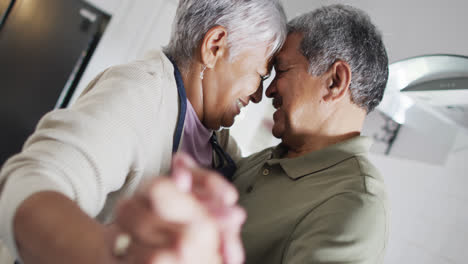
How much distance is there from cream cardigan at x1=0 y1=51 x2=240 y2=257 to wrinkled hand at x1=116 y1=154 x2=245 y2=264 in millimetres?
213

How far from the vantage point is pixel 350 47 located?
0.88m

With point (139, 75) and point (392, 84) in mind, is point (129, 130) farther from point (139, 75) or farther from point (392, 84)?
point (392, 84)

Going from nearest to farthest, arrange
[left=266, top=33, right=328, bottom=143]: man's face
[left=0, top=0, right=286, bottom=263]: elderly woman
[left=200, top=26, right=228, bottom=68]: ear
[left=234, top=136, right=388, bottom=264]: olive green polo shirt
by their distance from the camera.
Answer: [left=0, top=0, right=286, bottom=263]: elderly woman
[left=234, top=136, right=388, bottom=264]: olive green polo shirt
[left=200, top=26, right=228, bottom=68]: ear
[left=266, top=33, right=328, bottom=143]: man's face

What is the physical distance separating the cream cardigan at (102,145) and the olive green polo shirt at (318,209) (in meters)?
0.29

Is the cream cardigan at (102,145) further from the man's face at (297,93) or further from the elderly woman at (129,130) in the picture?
the man's face at (297,93)

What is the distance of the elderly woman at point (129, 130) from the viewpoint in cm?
32

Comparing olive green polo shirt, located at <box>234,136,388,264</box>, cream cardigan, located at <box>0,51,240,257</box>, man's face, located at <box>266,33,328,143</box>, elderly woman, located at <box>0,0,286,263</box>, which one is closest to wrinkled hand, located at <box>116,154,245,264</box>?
elderly woman, located at <box>0,0,286,263</box>

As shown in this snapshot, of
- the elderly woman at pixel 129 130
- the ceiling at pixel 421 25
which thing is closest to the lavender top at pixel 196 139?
the elderly woman at pixel 129 130

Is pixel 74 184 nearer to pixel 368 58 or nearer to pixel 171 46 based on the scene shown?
pixel 171 46

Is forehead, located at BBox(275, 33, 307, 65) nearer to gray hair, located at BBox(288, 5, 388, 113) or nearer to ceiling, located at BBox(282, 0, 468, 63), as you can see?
gray hair, located at BBox(288, 5, 388, 113)

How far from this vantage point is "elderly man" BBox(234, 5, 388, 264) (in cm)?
60

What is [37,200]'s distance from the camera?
332 millimetres

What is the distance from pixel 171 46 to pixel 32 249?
715mm

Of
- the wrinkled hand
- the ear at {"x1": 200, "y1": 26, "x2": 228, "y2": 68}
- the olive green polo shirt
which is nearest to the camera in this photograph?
the wrinkled hand
